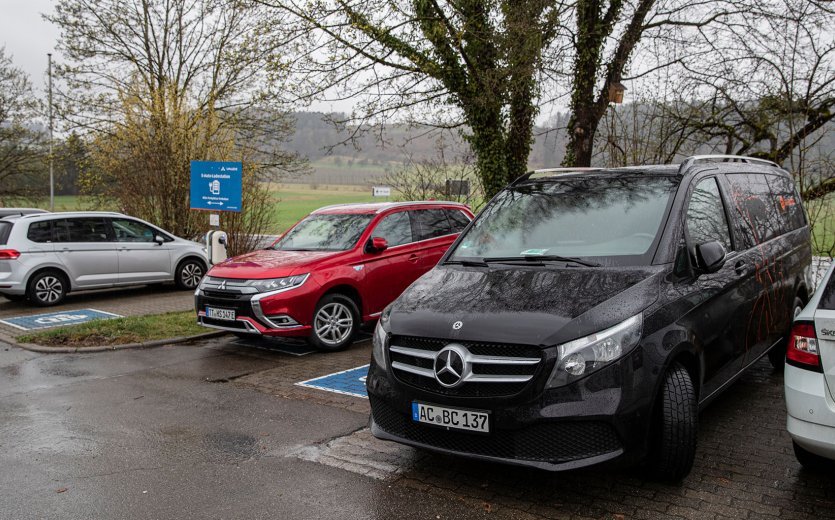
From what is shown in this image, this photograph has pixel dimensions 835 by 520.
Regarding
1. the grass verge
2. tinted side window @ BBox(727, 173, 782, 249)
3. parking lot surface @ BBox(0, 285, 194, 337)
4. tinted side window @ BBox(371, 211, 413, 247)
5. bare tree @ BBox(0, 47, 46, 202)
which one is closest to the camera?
tinted side window @ BBox(727, 173, 782, 249)

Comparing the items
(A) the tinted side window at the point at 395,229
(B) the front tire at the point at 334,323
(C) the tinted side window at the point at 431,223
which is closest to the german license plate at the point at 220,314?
(B) the front tire at the point at 334,323

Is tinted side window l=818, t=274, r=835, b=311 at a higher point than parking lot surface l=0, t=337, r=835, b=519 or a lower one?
higher

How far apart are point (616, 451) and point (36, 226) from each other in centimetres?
1164

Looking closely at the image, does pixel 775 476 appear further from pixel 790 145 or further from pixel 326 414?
pixel 790 145

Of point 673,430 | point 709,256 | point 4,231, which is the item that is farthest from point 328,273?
point 4,231

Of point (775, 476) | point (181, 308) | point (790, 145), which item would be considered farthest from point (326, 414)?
point (790, 145)

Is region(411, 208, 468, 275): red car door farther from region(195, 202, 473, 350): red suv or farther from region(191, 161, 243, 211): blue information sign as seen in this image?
region(191, 161, 243, 211): blue information sign

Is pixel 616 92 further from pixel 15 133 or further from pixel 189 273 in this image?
pixel 15 133

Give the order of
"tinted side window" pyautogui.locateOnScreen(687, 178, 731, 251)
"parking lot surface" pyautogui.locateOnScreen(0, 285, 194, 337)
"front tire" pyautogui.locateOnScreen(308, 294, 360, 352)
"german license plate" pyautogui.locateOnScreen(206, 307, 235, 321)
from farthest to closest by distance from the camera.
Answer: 1. "parking lot surface" pyautogui.locateOnScreen(0, 285, 194, 337)
2. "front tire" pyautogui.locateOnScreen(308, 294, 360, 352)
3. "german license plate" pyautogui.locateOnScreen(206, 307, 235, 321)
4. "tinted side window" pyautogui.locateOnScreen(687, 178, 731, 251)

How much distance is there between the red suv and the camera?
25.8 feet

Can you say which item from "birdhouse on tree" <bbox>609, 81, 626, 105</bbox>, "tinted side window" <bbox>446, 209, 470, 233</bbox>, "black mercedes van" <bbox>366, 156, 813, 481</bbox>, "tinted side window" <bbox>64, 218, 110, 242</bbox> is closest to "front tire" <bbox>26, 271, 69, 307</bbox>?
"tinted side window" <bbox>64, 218, 110, 242</bbox>

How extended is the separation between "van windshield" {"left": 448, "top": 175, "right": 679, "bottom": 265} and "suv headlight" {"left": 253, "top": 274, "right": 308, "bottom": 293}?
3.04 meters

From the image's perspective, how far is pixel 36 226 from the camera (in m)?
12.1

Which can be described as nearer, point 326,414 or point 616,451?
point 616,451
